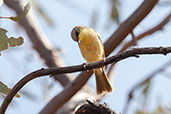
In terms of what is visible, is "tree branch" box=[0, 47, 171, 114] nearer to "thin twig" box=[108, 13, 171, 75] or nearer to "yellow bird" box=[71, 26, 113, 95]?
"yellow bird" box=[71, 26, 113, 95]

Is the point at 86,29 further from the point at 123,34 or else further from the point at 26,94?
the point at 26,94

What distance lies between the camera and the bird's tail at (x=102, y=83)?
238 centimetres

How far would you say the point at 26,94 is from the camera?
328 centimetres

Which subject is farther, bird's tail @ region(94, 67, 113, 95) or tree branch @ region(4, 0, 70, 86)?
tree branch @ region(4, 0, 70, 86)

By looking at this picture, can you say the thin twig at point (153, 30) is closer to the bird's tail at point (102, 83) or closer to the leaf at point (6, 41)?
the bird's tail at point (102, 83)

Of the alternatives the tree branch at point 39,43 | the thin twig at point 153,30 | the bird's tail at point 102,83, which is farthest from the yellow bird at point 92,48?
the tree branch at point 39,43

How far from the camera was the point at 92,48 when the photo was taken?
89.0 inches

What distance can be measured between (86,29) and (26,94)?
1.17 m

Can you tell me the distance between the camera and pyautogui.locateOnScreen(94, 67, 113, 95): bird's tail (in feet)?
7.80

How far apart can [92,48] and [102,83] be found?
1.05 feet

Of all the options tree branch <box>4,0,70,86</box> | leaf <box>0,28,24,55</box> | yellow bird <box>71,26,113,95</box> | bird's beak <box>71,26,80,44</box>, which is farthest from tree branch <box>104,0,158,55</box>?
tree branch <box>4,0,70,86</box>

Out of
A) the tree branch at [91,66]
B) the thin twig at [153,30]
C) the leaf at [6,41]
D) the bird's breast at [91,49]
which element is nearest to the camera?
the tree branch at [91,66]

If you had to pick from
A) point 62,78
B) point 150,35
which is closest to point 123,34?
point 150,35

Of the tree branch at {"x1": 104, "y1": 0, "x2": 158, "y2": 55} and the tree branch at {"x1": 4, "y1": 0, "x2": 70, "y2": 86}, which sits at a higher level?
the tree branch at {"x1": 4, "y1": 0, "x2": 70, "y2": 86}
